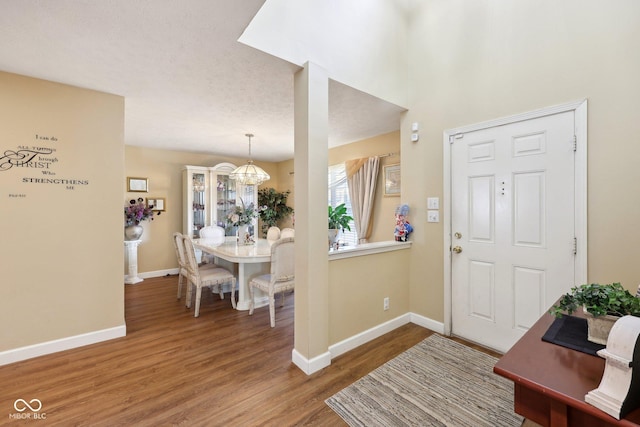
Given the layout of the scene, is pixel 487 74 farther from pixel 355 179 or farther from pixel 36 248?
pixel 36 248

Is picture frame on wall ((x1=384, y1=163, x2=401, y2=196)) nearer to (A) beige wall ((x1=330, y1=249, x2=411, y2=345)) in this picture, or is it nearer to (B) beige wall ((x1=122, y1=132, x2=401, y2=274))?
(B) beige wall ((x1=122, y1=132, x2=401, y2=274))

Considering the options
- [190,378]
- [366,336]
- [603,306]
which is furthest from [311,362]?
[603,306]

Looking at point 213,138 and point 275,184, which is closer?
point 213,138

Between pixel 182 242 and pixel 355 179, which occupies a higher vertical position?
pixel 355 179

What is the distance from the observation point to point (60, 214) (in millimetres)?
2469

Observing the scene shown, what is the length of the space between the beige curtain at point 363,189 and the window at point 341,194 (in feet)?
0.79

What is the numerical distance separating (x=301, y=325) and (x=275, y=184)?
488 cm

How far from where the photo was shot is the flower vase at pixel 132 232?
4582 mm

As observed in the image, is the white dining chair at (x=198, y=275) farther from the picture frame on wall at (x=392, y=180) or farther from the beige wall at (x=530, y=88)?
the picture frame on wall at (x=392, y=180)

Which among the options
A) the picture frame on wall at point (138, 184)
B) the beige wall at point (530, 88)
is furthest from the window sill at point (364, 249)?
the picture frame on wall at point (138, 184)

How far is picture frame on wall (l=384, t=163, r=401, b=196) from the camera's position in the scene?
394 centimetres

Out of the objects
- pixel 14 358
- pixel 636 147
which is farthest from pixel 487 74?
pixel 14 358

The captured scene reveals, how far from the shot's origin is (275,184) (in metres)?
6.72

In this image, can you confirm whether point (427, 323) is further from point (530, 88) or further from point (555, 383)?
point (530, 88)
